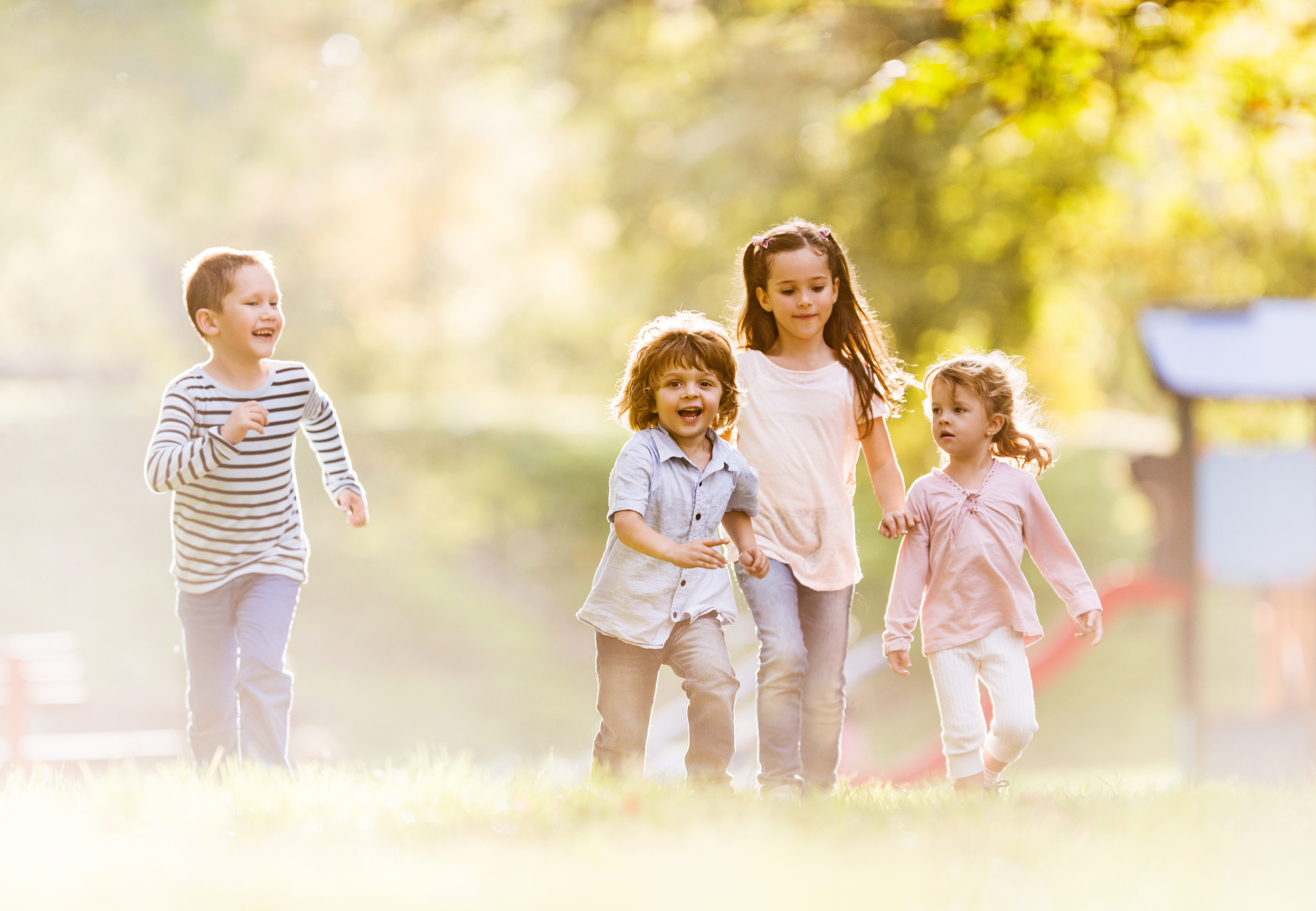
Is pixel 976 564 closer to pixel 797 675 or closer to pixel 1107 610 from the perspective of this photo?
pixel 797 675

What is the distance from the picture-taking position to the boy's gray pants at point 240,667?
3.84 m

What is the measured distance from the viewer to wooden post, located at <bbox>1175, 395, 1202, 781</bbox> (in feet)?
28.4

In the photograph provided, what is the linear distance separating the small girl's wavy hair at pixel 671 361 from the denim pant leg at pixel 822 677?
65 centimetres

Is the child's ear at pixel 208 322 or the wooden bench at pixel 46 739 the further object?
the wooden bench at pixel 46 739

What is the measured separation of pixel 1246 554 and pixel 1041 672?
64.6 inches

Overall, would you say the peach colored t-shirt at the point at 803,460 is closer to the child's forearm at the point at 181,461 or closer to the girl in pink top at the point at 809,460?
the girl in pink top at the point at 809,460

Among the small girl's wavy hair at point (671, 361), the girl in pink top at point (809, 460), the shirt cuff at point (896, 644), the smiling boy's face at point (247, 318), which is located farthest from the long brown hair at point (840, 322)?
the smiling boy's face at point (247, 318)

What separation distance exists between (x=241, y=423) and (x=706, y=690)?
1.55 m

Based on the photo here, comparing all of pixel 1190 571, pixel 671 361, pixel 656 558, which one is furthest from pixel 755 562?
pixel 1190 571

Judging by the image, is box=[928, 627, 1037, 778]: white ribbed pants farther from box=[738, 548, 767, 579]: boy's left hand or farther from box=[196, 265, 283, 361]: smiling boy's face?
box=[196, 265, 283, 361]: smiling boy's face

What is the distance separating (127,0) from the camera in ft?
39.0

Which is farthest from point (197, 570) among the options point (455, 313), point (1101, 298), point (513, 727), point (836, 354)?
point (455, 313)

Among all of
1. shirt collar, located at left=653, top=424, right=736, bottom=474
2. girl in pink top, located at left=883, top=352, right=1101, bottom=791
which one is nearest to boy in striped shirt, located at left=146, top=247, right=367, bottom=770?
shirt collar, located at left=653, top=424, right=736, bottom=474

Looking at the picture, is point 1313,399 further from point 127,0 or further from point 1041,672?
point 127,0
